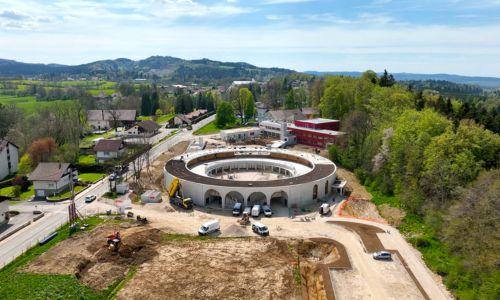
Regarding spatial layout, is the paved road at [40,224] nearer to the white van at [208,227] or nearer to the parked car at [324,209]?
the white van at [208,227]

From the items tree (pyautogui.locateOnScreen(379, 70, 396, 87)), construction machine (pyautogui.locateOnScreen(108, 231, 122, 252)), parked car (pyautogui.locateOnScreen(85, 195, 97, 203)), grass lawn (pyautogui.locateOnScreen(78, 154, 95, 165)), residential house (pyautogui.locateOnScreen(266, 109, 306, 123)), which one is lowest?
grass lawn (pyautogui.locateOnScreen(78, 154, 95, 165))

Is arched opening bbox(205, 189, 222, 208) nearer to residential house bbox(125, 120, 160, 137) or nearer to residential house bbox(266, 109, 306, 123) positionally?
residential house bbox(125, 120, 160, 137)

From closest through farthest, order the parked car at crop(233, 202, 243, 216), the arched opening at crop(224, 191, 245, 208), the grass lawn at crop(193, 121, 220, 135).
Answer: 1. the parked car at crop(233, 202, 243, 216)
2. the arched opening at crop(224, 191, 245, 208)
3. the grass lawn at crop(193, 121, 220, 135)

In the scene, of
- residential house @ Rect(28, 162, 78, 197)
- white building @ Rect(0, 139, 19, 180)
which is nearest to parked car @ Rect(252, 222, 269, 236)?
residential house @ Rect(28, 162, 78, 197)

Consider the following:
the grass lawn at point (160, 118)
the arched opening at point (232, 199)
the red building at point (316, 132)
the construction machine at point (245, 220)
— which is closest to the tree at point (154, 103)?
the grass lawn at point (160, 118)

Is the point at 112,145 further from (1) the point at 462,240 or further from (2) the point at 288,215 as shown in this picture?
(1) the point at 462,240

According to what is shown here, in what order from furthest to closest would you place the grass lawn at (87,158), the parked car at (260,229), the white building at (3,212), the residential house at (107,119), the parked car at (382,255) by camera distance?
1. the residential house at (107,119)
2. the grass lawn at (87,158)
3. the white building at (3,212)
4. the parked car at (260,229)
5. the parked car at (382,255)
